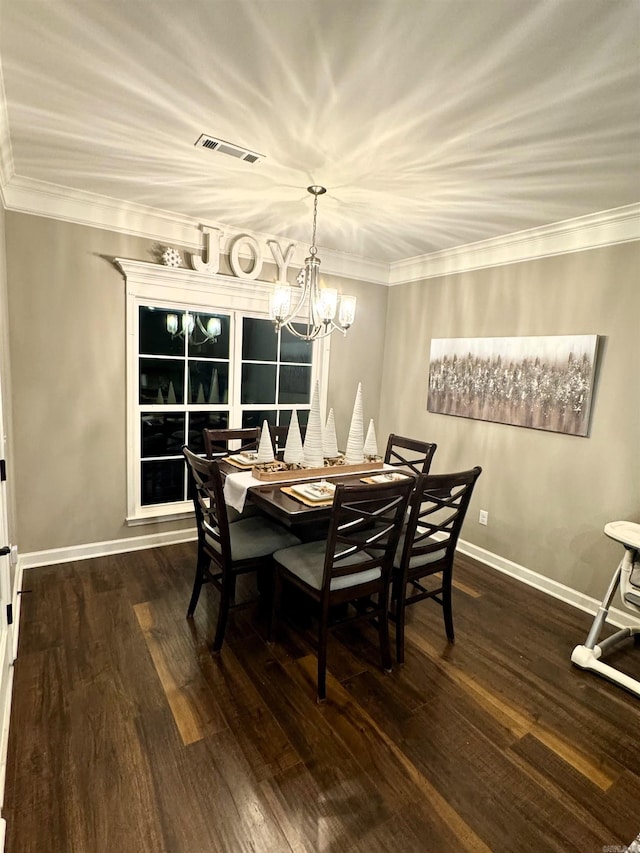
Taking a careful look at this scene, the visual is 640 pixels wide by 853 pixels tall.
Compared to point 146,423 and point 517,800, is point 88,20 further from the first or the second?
point 517,800

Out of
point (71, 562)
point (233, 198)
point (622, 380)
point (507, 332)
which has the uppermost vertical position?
A: point (233, 198)

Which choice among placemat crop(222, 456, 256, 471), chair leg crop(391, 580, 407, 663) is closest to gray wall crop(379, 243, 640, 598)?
chair leg crop(391, 580, 407, 663)

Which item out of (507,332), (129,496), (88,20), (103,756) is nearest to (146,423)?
(129,496)

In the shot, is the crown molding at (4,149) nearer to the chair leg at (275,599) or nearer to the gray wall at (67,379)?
the gray wall at (67,379)

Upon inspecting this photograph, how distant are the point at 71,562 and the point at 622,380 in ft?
13.2

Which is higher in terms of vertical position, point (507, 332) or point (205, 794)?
point (507, 332)

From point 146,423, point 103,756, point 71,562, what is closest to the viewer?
point 103,756

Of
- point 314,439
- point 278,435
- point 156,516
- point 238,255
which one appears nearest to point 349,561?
point 314,439

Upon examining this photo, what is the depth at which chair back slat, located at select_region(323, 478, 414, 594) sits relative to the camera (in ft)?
6.31

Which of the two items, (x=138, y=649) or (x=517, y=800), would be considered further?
(x=138, y=649)

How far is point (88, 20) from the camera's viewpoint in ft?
4.65

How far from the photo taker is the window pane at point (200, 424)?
3.71 metres

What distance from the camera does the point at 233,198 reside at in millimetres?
2877

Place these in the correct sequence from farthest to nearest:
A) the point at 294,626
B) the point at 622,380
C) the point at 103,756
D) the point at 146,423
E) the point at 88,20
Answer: the point at 146,423 < the point at 622,380 < the point at 294,626 < the point at 103,756 < the point at 88,20
